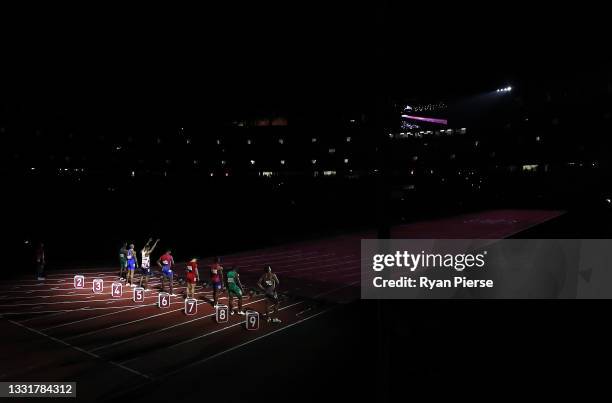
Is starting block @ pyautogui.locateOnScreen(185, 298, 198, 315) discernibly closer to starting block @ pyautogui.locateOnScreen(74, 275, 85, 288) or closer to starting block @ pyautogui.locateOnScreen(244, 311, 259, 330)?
starting block @ pyautogui.locateOnScreen(244, 311, 259, 330)

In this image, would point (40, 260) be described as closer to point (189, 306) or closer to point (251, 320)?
point (189, 306)

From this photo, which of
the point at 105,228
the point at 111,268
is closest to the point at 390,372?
the point at 111,268

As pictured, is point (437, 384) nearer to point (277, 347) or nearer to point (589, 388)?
point (589, 388)

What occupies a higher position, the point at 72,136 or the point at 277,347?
the point at 72,136

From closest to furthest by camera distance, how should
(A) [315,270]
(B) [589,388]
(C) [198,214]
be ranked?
(B) [589,388] → (A) [315,270] → (C) [198,214]

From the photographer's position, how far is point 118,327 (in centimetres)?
1038

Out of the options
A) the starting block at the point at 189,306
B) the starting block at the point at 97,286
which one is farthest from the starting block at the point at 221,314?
the starting block at the point at 97,286

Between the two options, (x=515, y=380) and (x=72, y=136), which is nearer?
(x=515, y=380)

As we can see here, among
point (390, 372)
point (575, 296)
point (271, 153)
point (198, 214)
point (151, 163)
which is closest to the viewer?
point (390, 372)

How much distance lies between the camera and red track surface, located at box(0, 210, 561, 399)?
800 cm

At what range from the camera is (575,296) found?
11.6m

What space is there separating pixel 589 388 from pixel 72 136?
47832 mm

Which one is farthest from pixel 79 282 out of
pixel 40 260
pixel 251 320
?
pixel 251 320

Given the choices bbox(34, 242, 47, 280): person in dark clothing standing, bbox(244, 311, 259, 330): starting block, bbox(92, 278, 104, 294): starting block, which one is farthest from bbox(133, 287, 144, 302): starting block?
bbox(34, 242, 47, 280): person in dark clothing standing
